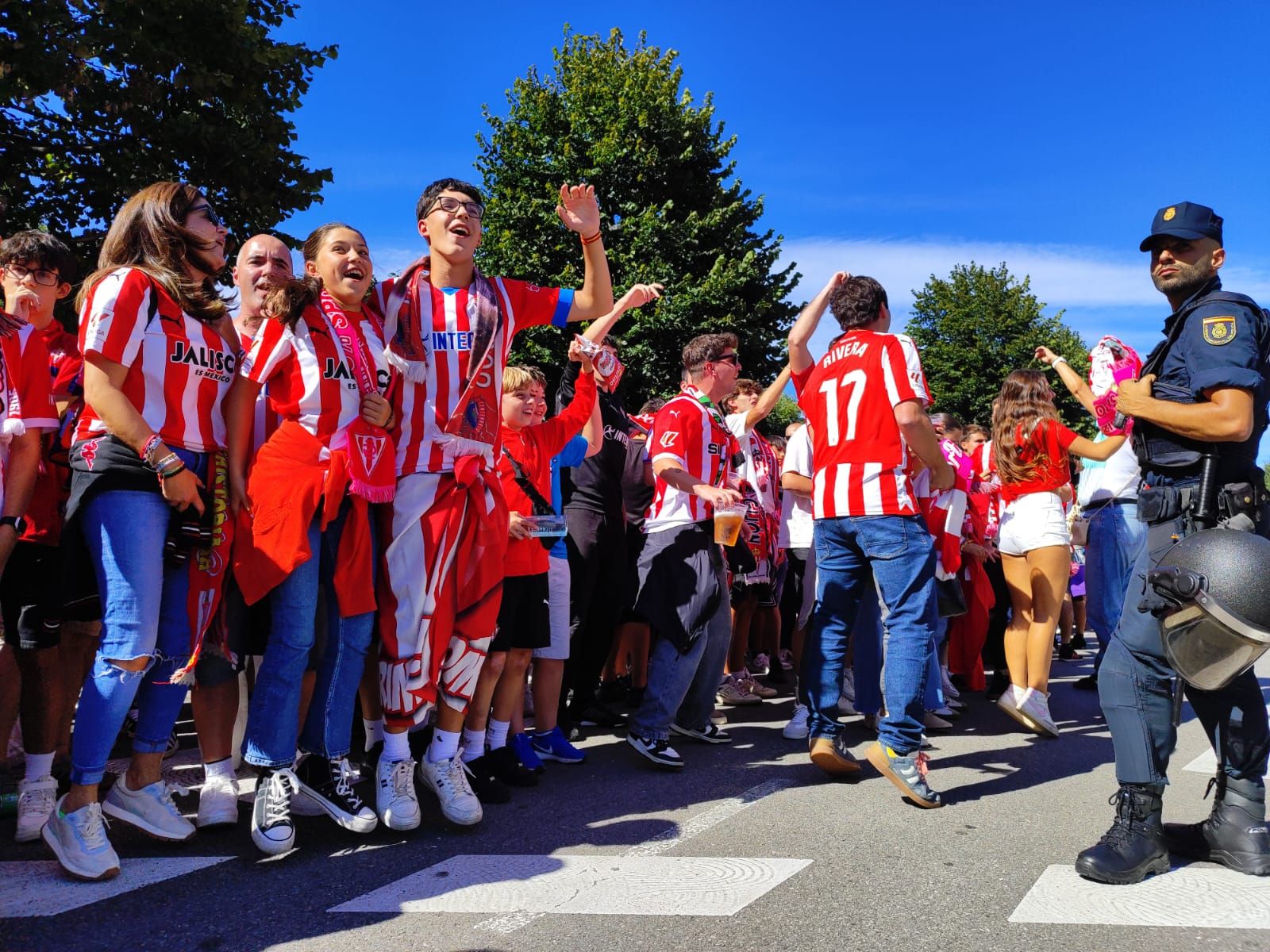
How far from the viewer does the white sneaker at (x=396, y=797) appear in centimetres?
355

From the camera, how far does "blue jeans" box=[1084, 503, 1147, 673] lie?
7062 mm

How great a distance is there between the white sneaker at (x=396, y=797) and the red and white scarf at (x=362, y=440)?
3.25 ft

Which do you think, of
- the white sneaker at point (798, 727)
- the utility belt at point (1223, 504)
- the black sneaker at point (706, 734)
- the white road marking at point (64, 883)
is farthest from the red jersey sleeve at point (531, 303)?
the white sneaker at point (798, 727)

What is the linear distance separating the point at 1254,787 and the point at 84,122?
481 inches

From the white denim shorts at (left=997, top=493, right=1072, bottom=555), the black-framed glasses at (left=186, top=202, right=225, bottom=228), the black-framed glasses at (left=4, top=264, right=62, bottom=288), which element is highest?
the black-framed glasses at (left=186, top=202, right=225, bottom=228)

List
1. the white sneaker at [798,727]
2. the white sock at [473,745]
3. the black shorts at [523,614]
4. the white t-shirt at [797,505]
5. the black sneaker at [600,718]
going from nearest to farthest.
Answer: the white sock at [473,745] < the black shorts at [523,614] < the white sneaker at [798,727] < the black sneaker at [600,718] < the white t-shirt at [797,505]

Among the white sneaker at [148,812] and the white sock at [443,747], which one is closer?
the white sneaker at [148,812]

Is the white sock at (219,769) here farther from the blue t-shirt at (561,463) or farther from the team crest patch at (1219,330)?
the team crest patch at (1219,330)

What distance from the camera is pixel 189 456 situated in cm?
346

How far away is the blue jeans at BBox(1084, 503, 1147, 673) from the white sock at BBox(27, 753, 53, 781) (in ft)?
21.0

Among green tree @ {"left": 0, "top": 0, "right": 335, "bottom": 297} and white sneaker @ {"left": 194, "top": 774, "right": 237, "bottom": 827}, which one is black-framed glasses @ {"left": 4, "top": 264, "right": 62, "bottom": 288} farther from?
green tree @ {"left": 0, "top": 0, "right": 335, "bottom": 297}

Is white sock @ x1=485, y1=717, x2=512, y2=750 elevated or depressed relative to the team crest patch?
depressed

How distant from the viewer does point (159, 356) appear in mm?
3354

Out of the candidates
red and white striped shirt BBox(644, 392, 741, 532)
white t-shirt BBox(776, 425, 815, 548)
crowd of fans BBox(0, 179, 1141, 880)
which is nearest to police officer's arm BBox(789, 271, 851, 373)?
crowd of fans BBox(0, 179, 1141, 880)
